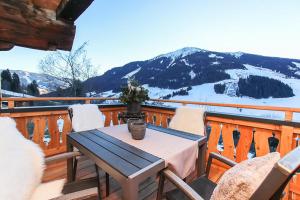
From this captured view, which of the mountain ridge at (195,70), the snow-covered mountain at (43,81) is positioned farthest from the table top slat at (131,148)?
the snow-covered mountain at (43,81)

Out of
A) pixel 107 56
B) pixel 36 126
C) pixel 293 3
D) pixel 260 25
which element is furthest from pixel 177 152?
pixel 107 56

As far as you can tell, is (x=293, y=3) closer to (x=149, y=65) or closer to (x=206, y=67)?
(x=206, y=67)

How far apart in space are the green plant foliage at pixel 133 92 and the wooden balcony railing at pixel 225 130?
695 millimetres

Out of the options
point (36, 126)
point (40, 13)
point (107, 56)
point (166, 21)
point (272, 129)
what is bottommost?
point (36, 126)

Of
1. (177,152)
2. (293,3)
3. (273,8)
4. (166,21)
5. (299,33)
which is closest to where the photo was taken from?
(177,152)

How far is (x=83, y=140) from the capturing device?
5.20 feet

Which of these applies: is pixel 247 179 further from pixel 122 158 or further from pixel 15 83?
pixel 15 83

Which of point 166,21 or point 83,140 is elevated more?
point 166,21

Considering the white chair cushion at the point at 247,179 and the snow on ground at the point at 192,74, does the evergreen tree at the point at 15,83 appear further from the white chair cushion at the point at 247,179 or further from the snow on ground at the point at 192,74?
the snow on ground at the point at 192,74

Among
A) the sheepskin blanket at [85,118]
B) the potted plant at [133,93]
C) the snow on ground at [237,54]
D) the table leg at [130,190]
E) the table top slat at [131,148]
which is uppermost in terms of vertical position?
the snow on ground at [237,54]

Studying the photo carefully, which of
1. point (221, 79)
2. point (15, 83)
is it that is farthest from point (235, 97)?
point (15, 83)

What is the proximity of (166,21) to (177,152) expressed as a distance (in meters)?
6.72

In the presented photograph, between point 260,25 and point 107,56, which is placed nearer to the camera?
point 260,25

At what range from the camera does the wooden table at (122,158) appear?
99cm
